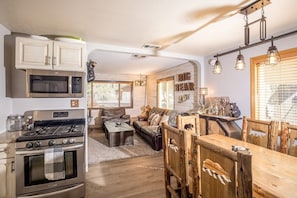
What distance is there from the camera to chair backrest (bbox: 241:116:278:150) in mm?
1942

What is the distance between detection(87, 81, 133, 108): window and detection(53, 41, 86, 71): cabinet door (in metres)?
4.80

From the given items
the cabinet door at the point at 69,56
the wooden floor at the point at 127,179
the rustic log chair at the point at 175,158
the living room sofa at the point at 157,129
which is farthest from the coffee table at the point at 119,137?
the rustic log chair at the point at 175,158

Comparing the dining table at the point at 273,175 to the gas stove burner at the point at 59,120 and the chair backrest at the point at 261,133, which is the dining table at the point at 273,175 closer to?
the chair backrest at the point at 261,133

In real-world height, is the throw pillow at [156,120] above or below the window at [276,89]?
below

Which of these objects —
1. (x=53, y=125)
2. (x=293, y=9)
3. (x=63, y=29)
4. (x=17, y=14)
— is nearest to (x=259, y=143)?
(x=293, y=9)

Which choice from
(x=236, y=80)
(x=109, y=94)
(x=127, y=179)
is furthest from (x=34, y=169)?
(x=109, y=94)

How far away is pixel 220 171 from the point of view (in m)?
1.02

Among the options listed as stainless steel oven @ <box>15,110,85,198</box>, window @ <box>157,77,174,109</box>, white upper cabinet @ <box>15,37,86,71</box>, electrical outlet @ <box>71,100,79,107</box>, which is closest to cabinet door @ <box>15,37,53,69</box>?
white upper cabinet @ <box>15,37,86,71</box>

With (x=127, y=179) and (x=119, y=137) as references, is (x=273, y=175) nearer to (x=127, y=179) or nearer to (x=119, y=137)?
(x=127, y=179)

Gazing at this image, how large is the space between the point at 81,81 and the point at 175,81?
362cm

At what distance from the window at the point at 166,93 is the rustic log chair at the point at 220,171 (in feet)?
15.6

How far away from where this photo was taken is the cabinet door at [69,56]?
7.80 ft

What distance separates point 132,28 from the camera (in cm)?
242

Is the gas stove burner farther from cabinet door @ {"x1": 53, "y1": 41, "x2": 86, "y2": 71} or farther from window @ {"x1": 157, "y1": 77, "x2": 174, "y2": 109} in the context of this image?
A: window @ {"x1": 157, "y1": 77, "x2": 174, "y2": 109}
